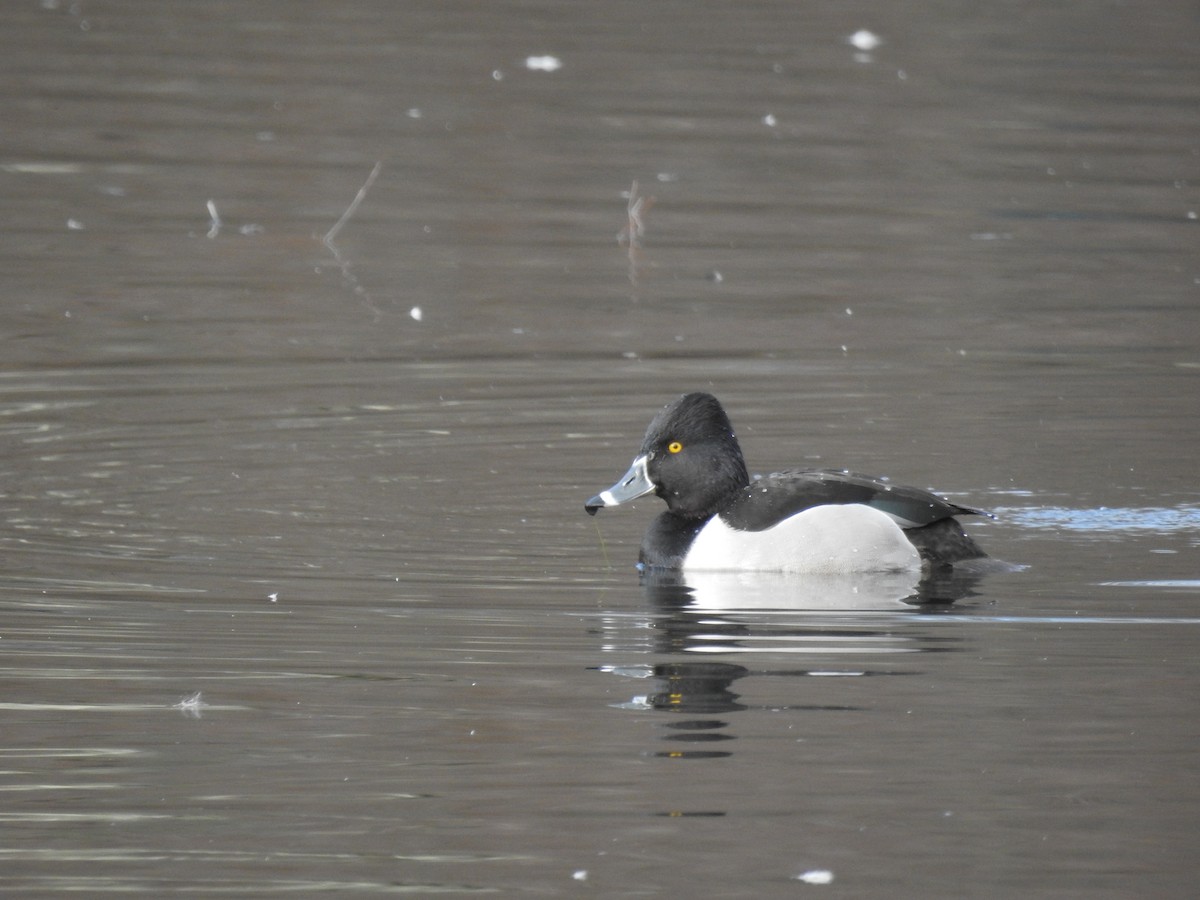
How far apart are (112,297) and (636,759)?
9830 millimetres

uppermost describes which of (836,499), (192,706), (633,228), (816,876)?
(633,228)

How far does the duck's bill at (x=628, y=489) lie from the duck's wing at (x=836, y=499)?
0.52m

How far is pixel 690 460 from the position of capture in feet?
33.9

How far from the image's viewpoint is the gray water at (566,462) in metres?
6.41

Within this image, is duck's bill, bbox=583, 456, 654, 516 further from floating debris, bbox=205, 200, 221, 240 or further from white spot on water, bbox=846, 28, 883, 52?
white spot on water, bbox=846, 28, 883, 52

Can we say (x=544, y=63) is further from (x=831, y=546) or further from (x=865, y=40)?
(x=831, y=546)

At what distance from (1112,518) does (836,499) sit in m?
1.48

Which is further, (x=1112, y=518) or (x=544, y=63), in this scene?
(x=544, y=63)

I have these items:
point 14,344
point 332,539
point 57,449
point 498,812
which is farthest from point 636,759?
point 14,344

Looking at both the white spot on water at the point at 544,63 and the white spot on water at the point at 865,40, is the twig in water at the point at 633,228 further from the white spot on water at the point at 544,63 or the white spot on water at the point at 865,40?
the white spot on water at the point at 865,40

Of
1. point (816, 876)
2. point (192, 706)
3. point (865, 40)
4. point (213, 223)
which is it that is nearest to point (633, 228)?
point (213, 223)

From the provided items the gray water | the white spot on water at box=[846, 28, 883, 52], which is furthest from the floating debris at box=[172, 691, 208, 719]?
the white spot on water at box=[846, 28, 883, 52]

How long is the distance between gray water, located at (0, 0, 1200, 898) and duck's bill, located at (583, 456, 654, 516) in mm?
256

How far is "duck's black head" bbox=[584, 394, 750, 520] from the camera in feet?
33.9
